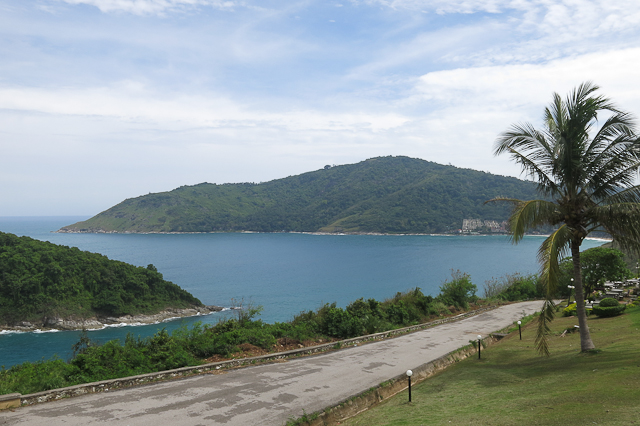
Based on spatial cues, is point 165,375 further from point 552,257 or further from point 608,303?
point 608,303

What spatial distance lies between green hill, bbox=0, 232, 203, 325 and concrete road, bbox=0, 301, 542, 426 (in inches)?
1949

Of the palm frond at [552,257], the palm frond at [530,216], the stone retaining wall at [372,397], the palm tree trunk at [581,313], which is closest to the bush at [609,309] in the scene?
the stone retaining wall at [372,397]

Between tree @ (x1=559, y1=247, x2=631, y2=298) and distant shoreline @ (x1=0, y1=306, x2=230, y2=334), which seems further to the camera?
distant shoreline @ (x1=0, y1=306, x2=230, y2=334)

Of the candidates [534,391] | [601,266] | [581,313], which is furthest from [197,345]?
[601,266]

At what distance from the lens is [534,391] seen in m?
8.30

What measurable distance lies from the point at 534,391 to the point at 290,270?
9047 centimetres

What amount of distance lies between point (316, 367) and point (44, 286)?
5323 cm

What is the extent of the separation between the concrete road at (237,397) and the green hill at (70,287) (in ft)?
162

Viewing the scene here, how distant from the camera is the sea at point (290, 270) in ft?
162

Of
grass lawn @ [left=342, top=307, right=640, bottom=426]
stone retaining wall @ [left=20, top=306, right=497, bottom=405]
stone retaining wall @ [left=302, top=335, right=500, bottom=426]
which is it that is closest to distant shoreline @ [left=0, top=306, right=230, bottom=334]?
stone retaining wall @ [left=20, top=306, right=497, bottom=405]

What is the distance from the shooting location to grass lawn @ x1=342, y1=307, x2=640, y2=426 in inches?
252

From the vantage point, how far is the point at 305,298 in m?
67.9

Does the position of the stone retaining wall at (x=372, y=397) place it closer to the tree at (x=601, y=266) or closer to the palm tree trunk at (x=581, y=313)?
the palm tree trunk at (x=581, y=313)

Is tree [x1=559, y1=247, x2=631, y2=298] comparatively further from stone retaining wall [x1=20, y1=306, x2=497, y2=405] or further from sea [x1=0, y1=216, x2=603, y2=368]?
stone retaining wall [x1=20, y1=306, x2=497, y2=405]
